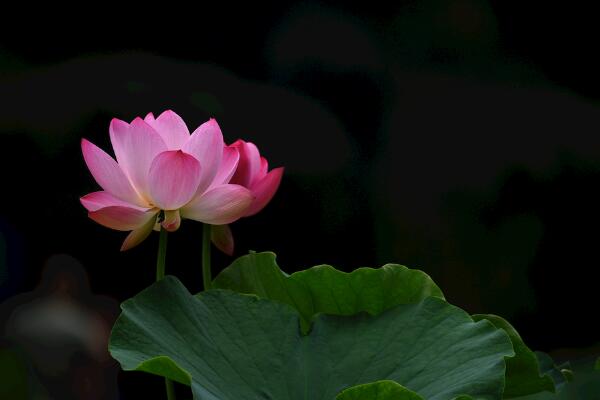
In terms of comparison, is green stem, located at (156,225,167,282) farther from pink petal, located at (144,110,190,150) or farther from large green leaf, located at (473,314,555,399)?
large green leaf, located at (473,314,555,399)

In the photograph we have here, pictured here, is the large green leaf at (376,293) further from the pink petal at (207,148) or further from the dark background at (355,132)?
the dark background at (355,132)

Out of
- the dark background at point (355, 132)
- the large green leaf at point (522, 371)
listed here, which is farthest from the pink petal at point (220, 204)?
the dark background at point (355, 132)

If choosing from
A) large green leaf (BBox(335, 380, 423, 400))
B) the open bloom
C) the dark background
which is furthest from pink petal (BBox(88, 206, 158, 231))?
the dark background

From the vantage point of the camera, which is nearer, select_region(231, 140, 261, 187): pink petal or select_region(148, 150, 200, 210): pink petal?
select_region(148, 150, 200, 210): pink petal

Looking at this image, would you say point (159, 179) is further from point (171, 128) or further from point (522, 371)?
point (522, 371)

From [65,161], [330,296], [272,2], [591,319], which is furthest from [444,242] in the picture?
[330,296]

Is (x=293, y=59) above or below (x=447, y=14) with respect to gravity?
below

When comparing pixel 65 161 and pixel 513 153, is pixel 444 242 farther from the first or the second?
pixel 65 161

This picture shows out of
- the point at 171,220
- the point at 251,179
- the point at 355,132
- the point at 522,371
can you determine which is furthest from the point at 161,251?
the point at 355,132
